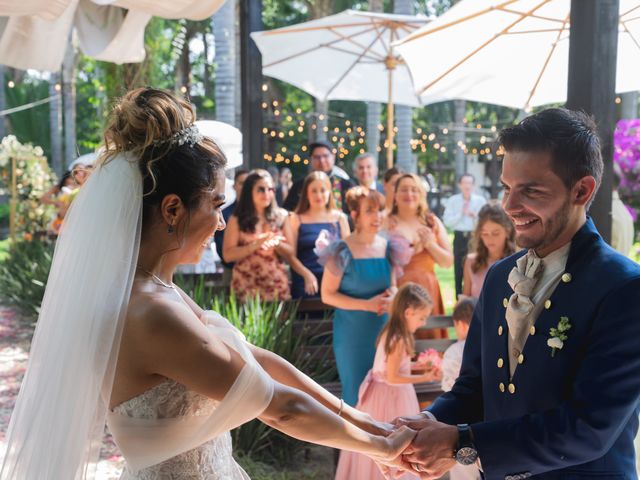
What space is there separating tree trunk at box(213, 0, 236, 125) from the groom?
9.70m

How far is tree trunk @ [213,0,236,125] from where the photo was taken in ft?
38.3

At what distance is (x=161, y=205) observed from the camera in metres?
2.37

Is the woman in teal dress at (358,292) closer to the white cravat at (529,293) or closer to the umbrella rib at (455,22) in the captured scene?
the umbrella rib at (455,22)

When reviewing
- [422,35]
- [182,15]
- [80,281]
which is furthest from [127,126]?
[422,35]

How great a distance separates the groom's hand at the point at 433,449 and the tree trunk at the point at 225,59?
955cm

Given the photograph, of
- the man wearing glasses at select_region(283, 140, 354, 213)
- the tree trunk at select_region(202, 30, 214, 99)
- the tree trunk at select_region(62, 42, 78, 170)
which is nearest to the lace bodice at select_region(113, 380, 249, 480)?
the man wearing glasses at select_region(283, 140, 354, 213)

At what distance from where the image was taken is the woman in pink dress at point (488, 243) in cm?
559

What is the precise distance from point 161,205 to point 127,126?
0.90ft

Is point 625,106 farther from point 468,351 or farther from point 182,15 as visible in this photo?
point 468,351

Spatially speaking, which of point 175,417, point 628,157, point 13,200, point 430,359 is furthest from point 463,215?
point 13,200

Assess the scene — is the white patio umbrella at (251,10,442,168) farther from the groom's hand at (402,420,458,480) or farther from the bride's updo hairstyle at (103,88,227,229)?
the groom's hand at (402,420,458,480)

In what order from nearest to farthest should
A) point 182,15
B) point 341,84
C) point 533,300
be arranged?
1. point 533,300
2. point 182,15
3. point 341,84

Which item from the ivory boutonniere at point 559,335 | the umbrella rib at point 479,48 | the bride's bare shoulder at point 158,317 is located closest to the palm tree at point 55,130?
the umbrella rib at point 479,48

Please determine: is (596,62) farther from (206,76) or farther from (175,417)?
(206,76)
